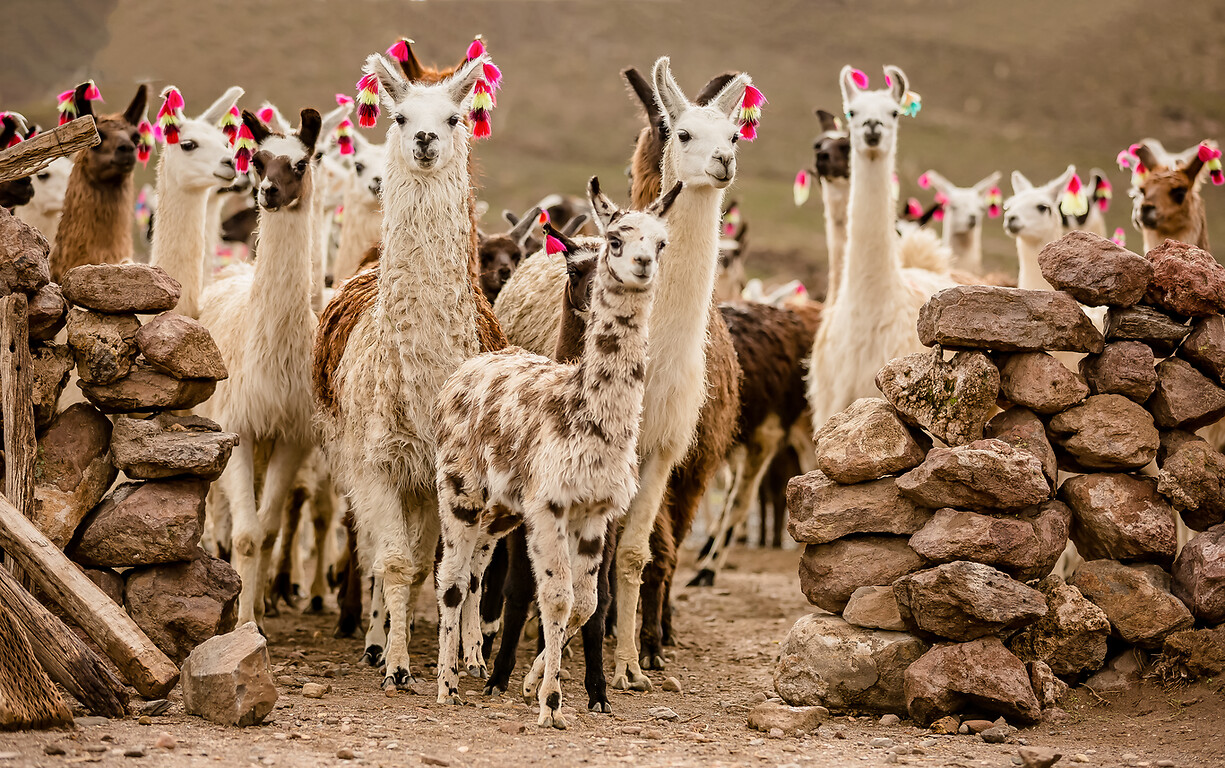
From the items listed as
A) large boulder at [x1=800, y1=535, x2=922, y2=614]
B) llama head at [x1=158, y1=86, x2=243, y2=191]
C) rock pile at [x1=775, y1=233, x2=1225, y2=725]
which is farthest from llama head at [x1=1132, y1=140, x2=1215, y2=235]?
llama head at [x1=158, y1=86, x2=243, y2=191]

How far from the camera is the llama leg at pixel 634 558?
5688mm

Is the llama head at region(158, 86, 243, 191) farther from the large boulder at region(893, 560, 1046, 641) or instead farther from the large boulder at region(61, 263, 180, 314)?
the large boulder at region(893, 560, 1046, 641)

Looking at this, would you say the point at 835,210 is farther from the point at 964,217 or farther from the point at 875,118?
the point at 964,217

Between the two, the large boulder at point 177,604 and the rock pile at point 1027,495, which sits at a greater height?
the rock pile at point 1027,495

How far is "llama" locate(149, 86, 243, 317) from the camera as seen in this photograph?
270 inches

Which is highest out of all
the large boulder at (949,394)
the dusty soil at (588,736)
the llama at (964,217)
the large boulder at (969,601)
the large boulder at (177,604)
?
the llama at (964,217)

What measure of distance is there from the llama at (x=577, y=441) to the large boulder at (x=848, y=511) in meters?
1.01

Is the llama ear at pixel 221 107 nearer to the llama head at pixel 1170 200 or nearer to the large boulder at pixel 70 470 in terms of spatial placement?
the large boulder at pixel 70 470

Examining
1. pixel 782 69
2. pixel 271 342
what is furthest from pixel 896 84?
pixel 782 69

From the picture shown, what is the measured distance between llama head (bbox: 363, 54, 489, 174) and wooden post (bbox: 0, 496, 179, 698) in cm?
226

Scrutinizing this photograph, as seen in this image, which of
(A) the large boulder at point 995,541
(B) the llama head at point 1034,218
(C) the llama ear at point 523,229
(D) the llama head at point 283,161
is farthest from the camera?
(C) the llama ear at point 523,229

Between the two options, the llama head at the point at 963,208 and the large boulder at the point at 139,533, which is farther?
the llama head at the point at 963,208

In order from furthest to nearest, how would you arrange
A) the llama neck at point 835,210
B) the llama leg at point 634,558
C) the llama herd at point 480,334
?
the llama neck at point 835,210
the llama leg at point 634,558
the llama herd at point 480,334

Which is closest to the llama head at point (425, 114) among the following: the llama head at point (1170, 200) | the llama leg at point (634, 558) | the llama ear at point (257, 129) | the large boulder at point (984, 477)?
the llama ear at point (257, 129)
